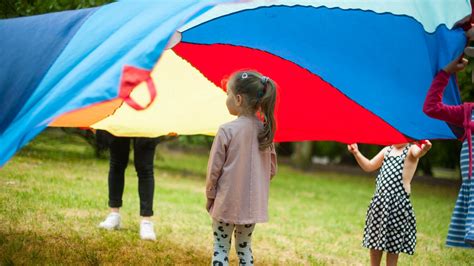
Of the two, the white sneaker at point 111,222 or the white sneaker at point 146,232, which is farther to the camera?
the white sneaker at point 111,222

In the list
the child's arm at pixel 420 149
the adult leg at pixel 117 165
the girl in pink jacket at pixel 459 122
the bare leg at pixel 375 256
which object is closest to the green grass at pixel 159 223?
the adult leg at pixel 117 165

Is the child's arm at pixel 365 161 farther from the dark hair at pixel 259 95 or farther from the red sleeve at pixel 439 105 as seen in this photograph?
the red sleeve at pixel 439 105

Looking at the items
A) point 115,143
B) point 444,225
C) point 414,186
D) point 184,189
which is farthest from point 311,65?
point 414,186

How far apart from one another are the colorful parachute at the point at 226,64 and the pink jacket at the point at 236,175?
420 mm

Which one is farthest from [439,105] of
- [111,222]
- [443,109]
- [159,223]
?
[159,223]

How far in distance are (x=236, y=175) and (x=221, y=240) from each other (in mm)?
372

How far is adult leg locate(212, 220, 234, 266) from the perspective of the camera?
10.3 feet

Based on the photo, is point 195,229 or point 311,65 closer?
point 311,65

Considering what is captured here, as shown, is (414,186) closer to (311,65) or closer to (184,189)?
(184,189)

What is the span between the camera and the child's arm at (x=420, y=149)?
3612 mm

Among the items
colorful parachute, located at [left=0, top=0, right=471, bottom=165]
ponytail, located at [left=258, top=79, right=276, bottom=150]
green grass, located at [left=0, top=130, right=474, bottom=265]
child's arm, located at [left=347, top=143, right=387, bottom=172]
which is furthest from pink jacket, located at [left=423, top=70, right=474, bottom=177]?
green grass, located at [left=0, top=130, right=474, bottom=265]

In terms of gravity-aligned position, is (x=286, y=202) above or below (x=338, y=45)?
below

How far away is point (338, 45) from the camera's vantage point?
11.6 ft

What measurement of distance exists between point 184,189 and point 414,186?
590 centimetres
